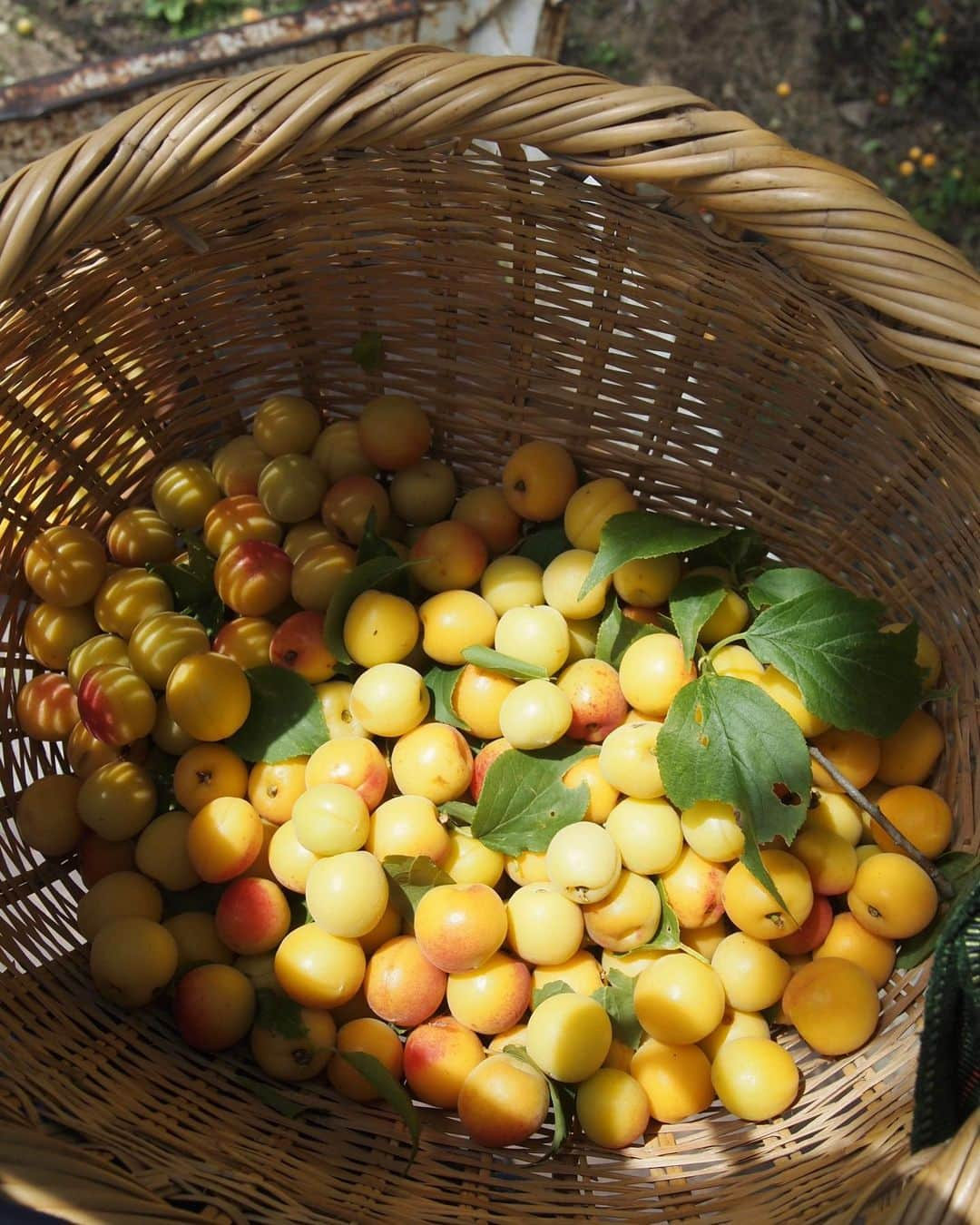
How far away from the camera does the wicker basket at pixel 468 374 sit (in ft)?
3.03

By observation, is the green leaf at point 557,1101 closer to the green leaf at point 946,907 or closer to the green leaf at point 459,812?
the green leaf at point 459,812

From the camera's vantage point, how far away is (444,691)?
4.14 feet

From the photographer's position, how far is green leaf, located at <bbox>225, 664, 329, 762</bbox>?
4.00 ft

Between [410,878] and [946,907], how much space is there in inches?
21.7

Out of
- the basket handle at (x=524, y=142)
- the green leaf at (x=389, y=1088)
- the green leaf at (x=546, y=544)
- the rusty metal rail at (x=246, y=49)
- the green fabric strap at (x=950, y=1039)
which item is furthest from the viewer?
the rusty metal rail at (x=246, y=49)

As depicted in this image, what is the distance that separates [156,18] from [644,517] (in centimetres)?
236

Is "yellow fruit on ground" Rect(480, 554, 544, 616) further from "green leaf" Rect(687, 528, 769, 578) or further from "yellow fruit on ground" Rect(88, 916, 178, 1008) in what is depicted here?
"yellow fruit on ground" Rect(88, 916, 178, 1008)

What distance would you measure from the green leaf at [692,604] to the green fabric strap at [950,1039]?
1.31 ft

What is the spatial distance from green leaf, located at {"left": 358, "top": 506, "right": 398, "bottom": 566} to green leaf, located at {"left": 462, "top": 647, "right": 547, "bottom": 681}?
17 centimetres

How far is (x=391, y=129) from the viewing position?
99cm

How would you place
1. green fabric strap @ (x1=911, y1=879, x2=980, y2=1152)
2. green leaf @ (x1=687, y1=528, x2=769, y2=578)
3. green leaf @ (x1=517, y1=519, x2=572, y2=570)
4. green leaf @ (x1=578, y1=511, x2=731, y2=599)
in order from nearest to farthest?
green fabric strap @ (x1=911, y1=879, x2=980, y2=1152) → green leaf @ (x1=578, y1=511, x2=731, y2=599) → green leaf @ (x1=687, y1=528, x2=769, y2=578) → green leaf @ (x1=517, y1=519, x2=572, y2=570)

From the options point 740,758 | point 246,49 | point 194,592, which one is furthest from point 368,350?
point 246,49

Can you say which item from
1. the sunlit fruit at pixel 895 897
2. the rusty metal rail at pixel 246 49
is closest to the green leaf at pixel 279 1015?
the sunlit fruit at pixel 895 897

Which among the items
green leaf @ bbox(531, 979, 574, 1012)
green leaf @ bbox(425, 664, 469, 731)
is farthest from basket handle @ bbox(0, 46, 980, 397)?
green leaf @ bbox(531, 979, 574, 1012)
